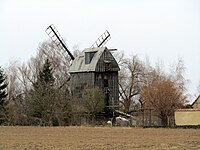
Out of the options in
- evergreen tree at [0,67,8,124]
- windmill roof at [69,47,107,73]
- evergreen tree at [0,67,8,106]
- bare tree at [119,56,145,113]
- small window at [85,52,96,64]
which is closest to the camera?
evergreen tree at [0,67,8,124]

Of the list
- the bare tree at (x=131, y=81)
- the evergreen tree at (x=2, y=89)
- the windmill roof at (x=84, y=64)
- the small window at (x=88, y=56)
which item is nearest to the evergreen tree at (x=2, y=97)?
the evergreen tree at (x=2, y=89)

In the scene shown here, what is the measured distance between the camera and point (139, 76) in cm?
8300

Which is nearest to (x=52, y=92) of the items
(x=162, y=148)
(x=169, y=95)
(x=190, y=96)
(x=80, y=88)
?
(x=80, y=88)

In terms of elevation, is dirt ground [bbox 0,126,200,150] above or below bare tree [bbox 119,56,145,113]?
A: below

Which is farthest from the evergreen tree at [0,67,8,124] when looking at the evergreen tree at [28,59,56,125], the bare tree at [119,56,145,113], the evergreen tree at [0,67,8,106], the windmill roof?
the bare tree at [119,56,145,113]

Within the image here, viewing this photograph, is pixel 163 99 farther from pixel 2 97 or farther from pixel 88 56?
pixel 2 97

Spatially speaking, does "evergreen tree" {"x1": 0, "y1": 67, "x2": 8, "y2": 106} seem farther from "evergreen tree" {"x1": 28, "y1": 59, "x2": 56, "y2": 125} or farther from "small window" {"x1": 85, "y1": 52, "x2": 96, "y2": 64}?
"small window" {"x1": 85, "y1": 52, "x2": 96, "y2": 64}

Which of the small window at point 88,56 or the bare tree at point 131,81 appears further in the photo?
the bare tree at point 131,81

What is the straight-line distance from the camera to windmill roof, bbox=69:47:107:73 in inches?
2805

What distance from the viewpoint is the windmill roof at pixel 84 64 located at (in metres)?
71.2

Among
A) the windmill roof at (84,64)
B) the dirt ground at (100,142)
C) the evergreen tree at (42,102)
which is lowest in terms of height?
the dirt ground at (100,142)

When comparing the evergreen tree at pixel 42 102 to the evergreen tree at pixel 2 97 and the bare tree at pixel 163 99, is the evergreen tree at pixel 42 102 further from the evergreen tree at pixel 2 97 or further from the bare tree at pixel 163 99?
the bare tree at pixel 163 99

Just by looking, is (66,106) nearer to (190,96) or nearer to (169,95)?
(169,95)

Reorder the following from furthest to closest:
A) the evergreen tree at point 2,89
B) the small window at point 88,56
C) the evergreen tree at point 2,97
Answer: the small window at point 88,56 < the evergreen tree at point 2,89 < the evergreen tree at point 2,97
